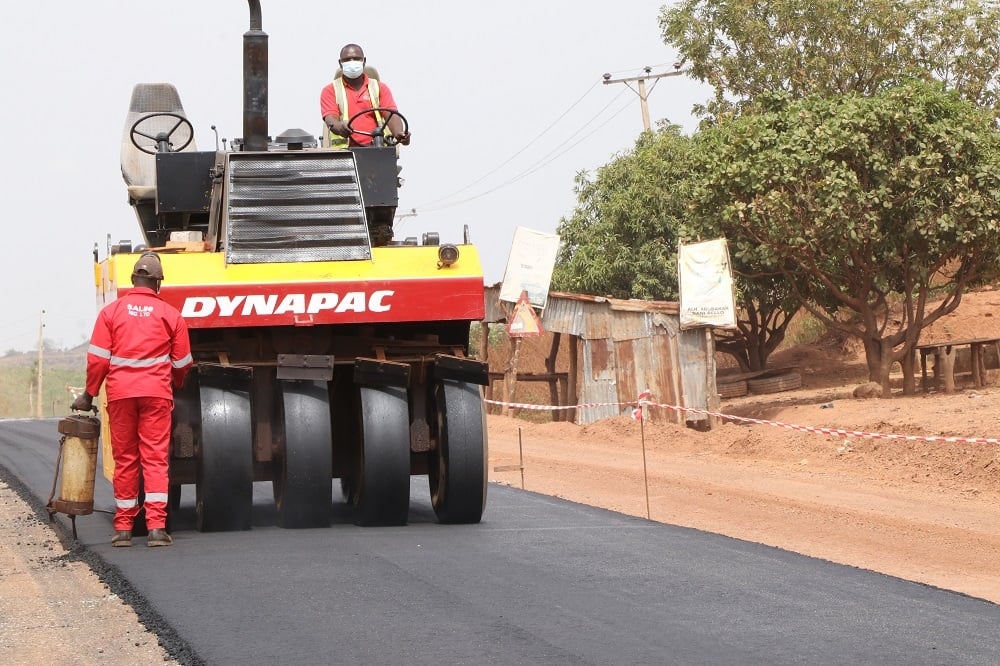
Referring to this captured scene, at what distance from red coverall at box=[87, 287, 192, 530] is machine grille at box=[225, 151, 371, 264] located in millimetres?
886

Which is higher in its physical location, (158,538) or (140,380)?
(140,380)

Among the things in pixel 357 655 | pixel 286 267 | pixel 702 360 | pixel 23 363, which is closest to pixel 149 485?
pixel 286 267

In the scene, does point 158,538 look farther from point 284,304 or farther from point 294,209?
point 294,209

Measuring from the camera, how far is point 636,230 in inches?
1430

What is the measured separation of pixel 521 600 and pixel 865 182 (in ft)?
64.9

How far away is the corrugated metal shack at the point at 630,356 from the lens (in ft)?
82.9

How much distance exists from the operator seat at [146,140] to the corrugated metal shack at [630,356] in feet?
44.7

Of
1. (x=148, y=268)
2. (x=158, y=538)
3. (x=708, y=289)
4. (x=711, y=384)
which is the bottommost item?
(x=158, y=538)

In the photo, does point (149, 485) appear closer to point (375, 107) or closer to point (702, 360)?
point (375, 107)

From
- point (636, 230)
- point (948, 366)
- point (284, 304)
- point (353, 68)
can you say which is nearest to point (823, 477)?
point (948, 366)

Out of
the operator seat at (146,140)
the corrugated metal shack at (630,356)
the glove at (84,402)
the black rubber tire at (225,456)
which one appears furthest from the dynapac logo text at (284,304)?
the corrugated metal shack at (630,356)

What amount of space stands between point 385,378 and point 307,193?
1499mm

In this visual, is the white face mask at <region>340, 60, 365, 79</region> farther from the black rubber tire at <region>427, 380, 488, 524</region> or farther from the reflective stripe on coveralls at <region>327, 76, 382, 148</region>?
the black rubber tire at <region>427, 380, 488, 524</region>

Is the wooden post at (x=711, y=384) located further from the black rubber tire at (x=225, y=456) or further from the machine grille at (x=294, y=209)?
the black rubber tire at (x=225, y=456)
